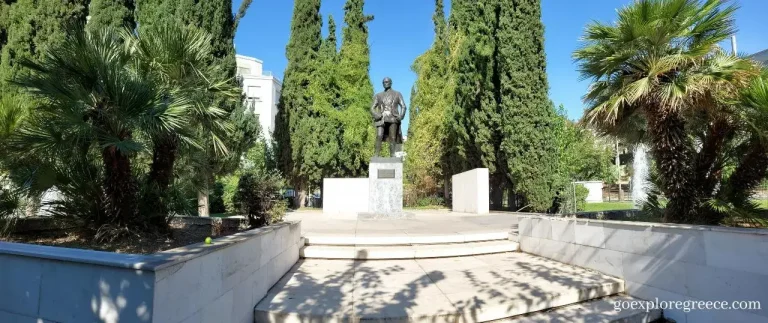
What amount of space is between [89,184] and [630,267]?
266 inches

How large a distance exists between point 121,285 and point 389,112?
29.1 ft

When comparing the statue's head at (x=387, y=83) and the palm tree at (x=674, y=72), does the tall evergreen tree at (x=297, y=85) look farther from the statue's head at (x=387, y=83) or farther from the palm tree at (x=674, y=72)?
the palm tree at (x=674, y=72)

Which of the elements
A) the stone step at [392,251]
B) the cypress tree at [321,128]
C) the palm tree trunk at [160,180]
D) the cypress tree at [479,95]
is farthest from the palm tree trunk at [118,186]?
the cypress tree at [321,128]

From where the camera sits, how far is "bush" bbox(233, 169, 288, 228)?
19.1 feet

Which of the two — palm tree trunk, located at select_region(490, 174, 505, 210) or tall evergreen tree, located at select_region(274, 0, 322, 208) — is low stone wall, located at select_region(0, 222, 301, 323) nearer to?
palm tree trunk, located at select_region(490, 174, 505, 210)

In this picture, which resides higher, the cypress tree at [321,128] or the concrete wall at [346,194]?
the cypress tree at [321,128]

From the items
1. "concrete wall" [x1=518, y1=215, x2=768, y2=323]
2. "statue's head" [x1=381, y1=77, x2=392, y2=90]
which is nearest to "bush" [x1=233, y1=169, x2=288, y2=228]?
"concrete wall" [x1=518, y1=215, x2=768, y2=323]

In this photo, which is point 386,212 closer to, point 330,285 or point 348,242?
point 348,242

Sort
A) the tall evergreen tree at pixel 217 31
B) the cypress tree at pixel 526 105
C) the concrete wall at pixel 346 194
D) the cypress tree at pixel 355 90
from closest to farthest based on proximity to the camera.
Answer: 1. the cypress tree at pixel 526 105
2. the concrete wall at pixel 346 194
3. the tall evergreen tree at pixel 217 31
4. the cypress tree at pixel 355 90

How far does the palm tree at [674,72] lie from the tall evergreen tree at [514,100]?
8249 mm

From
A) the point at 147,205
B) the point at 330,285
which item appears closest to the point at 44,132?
Result: the point at 147,205

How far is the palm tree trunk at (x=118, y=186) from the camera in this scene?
4.48 metres

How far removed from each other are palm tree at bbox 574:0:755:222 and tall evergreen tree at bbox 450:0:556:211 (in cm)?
825

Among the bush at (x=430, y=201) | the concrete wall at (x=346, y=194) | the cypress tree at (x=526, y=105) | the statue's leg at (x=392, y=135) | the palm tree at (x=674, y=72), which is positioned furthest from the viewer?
the bush at (x=430, y=201)
